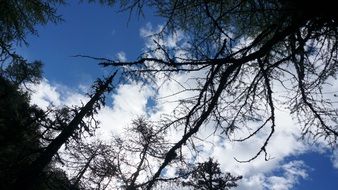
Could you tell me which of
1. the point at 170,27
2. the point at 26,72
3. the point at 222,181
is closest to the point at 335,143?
the point at 170,27

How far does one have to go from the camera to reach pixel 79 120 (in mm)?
12461

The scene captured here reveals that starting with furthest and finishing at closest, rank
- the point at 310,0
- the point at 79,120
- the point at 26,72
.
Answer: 1. the point at 79,120
2. the point at 26,72
3. the point at 310,0

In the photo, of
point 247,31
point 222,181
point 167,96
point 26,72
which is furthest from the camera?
point 222,181

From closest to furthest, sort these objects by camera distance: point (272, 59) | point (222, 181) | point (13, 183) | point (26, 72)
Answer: point (272, 59), point (26, 72), point (13, 183), point (222, 181)

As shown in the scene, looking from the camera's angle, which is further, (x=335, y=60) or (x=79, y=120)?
(x=79, y=120)

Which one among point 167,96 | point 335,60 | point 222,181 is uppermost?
point 222,181

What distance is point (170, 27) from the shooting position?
459cm

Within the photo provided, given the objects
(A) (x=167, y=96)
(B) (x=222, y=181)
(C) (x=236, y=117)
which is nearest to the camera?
(A) (x=167, y=96)

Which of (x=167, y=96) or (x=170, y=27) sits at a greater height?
(x=170, y=27)

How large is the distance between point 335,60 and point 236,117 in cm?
139

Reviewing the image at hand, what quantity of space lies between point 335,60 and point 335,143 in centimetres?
103

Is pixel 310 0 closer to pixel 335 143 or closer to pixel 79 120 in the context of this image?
pixel 335 143

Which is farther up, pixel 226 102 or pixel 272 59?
pixel 272 59

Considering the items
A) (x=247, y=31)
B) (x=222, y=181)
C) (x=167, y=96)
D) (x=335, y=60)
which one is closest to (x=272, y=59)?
(x=247, y=31)
